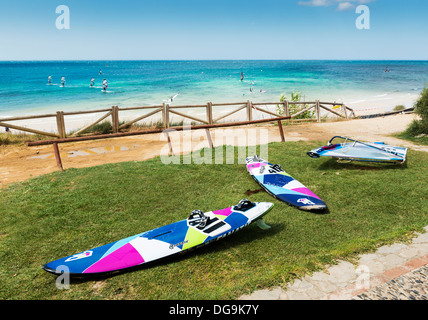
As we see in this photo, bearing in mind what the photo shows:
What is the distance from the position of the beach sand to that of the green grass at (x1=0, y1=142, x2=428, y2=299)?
2.14m

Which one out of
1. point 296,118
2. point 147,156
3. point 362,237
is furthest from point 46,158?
point 296,118

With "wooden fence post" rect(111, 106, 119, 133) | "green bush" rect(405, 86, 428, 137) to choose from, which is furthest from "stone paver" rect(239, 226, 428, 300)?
"wooden fence post" rect(111, 106, 119, 133)

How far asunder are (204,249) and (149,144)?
359 inches

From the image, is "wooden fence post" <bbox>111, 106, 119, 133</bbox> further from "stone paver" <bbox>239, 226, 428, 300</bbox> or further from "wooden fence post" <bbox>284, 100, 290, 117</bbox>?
"stone paver" <bbox>239, 226, 428, 300</bbox>

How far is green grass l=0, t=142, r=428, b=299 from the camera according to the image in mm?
4047

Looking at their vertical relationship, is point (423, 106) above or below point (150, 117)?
above

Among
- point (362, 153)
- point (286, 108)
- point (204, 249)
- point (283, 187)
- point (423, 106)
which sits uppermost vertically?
point (423, 106)

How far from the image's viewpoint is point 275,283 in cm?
388

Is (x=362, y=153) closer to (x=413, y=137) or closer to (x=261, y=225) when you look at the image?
(x=261, y=225)

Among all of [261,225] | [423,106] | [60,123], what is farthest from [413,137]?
[60,123]

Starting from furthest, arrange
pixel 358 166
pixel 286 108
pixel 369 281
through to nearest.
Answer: pixel 286 108 → pixel 358 166 → pixel 369 281

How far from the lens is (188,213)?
6.14 m

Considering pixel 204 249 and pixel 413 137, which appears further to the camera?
pixel 413 137
